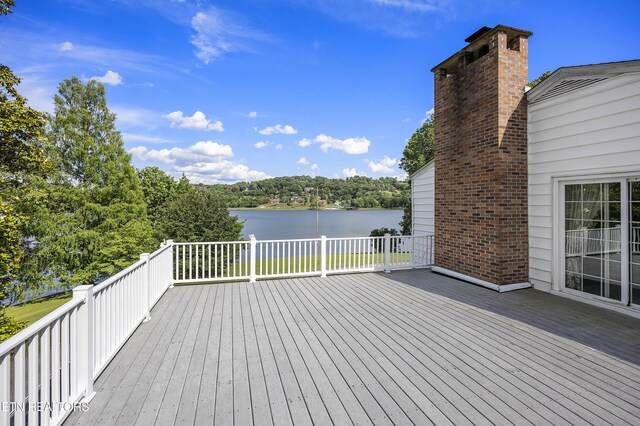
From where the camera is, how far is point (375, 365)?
2646 millimetres

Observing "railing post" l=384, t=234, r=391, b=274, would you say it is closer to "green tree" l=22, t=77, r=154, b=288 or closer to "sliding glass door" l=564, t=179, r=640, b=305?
"sliding glass door" l=564, t=179, r=640, b=305

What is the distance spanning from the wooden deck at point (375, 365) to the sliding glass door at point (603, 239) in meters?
0.39

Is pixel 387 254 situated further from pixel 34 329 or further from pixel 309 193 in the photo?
pixel 309 193

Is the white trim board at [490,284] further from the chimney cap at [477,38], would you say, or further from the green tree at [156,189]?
the green tree at [156,189]

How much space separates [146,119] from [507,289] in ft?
61.8

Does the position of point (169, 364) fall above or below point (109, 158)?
below

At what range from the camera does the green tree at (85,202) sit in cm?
1362

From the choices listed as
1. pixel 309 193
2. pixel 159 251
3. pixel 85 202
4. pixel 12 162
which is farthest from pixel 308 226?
pixel 159 251

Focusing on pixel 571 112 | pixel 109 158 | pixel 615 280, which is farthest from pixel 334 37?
pixel 109 158

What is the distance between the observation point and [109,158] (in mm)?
15422

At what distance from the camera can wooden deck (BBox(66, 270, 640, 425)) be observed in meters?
2.01

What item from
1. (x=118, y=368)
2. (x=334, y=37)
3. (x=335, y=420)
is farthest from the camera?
(x=334, y=37)

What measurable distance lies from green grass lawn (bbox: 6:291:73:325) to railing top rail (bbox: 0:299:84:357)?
44.5ft

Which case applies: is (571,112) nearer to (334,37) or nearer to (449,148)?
(449,148)
